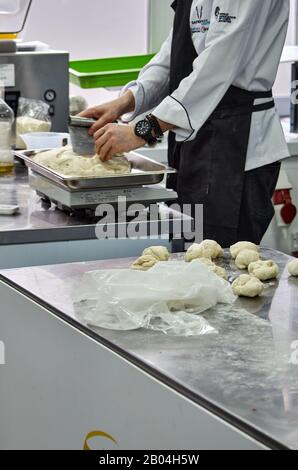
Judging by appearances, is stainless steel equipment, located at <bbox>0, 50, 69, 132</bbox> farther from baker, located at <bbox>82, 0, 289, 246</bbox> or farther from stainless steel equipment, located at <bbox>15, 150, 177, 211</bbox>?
stainless steel equipment, located at <bbox>15, 150, 177, 211</bbox>

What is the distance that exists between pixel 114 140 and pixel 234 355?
3.44ft

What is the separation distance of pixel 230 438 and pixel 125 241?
3.69 feet

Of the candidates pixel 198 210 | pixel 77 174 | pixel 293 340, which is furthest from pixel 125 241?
pixel 293 340

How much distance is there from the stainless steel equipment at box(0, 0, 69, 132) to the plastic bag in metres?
0.07

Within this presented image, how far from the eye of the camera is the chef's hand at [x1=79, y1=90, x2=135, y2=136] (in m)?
2.75

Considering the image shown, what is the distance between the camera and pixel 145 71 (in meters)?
3.09

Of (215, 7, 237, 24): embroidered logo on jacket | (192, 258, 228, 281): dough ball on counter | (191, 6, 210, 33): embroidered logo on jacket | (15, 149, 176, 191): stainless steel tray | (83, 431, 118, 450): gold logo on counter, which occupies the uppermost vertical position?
(215, 7, 237, 24): embroidered logo on jacket

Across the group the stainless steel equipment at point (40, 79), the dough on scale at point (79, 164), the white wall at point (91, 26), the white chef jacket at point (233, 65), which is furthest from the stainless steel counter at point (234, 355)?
the white wall at point (91, 26)

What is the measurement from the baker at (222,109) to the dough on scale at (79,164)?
0.14m

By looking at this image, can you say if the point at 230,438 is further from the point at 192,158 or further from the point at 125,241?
the point at 192,158

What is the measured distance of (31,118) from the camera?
327 centimetres

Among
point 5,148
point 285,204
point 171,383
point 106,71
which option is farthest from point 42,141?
point 171,383

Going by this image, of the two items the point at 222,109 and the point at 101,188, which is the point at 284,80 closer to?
the point at 222,109

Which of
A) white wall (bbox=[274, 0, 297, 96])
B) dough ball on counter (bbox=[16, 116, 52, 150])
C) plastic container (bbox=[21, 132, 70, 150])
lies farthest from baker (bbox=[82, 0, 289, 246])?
white wall (bbox=[274, 0, 297, 96])
